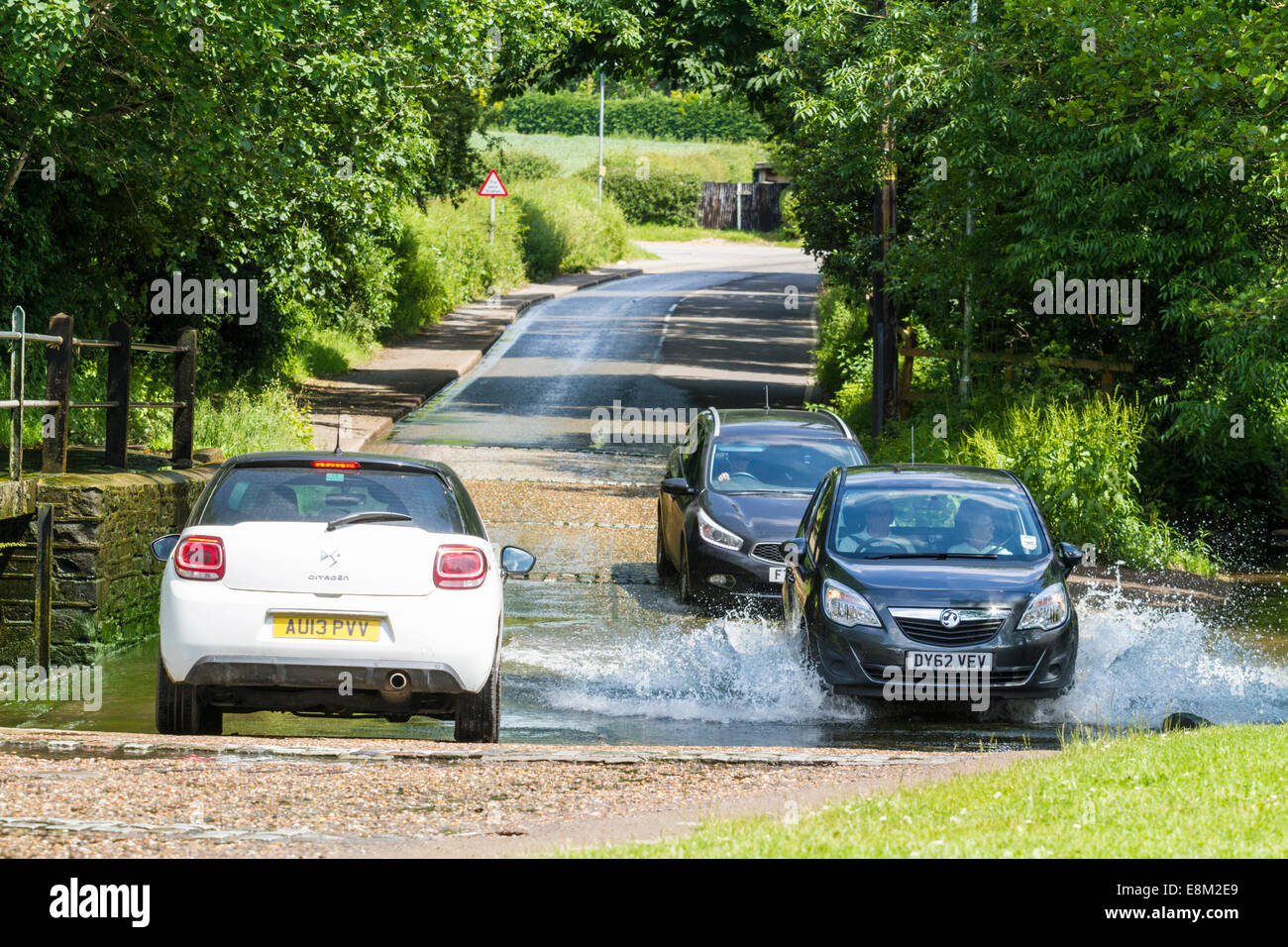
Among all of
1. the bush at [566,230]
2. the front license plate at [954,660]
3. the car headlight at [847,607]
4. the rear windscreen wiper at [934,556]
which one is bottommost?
the front license plate at [954,660]

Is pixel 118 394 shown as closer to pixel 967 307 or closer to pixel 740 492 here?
pixel 740 492

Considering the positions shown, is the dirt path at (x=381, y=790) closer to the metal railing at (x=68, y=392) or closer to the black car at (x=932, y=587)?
the black car at (x=932, y=587)

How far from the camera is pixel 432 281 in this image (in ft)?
131

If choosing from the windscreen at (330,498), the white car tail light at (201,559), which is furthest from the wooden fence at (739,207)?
the white car tail light at (201,559)

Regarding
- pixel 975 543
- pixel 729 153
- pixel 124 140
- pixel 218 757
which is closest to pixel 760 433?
pixel 975 543

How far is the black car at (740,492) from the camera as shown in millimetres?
13492

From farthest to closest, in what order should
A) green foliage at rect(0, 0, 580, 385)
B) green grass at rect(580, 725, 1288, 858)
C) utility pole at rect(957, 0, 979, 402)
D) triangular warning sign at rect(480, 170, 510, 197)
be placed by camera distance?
1. triangular warning sign at rect(480, 170, 510, 197)
2. utility pole at rect(957, 0, 979, 402)
3. green foliage at rect(0, 0, 580, 385)
4. green grass at rect(580, 725, 1288, 858)

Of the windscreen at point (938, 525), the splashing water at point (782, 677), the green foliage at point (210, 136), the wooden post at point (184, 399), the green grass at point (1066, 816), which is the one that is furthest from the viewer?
the wooden post at point (184, 399)

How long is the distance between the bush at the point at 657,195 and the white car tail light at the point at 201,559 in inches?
2893

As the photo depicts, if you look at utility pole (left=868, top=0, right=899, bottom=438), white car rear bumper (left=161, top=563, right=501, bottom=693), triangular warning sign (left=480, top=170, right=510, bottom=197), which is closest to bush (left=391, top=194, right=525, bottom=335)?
triangular warning sign (left=480, top=170, right=510, bottom=197)

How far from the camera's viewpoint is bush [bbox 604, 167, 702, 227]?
81500 millimetres

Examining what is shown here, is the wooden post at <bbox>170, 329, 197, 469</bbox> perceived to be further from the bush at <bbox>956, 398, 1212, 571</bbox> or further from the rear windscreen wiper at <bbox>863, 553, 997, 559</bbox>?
the bush at <bbox>956, 398, 1212, 571</bbox>

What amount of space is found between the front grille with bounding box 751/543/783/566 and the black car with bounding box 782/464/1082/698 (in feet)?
6.09

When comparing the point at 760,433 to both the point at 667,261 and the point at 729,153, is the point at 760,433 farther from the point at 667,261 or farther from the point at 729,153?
the point at 729,153
